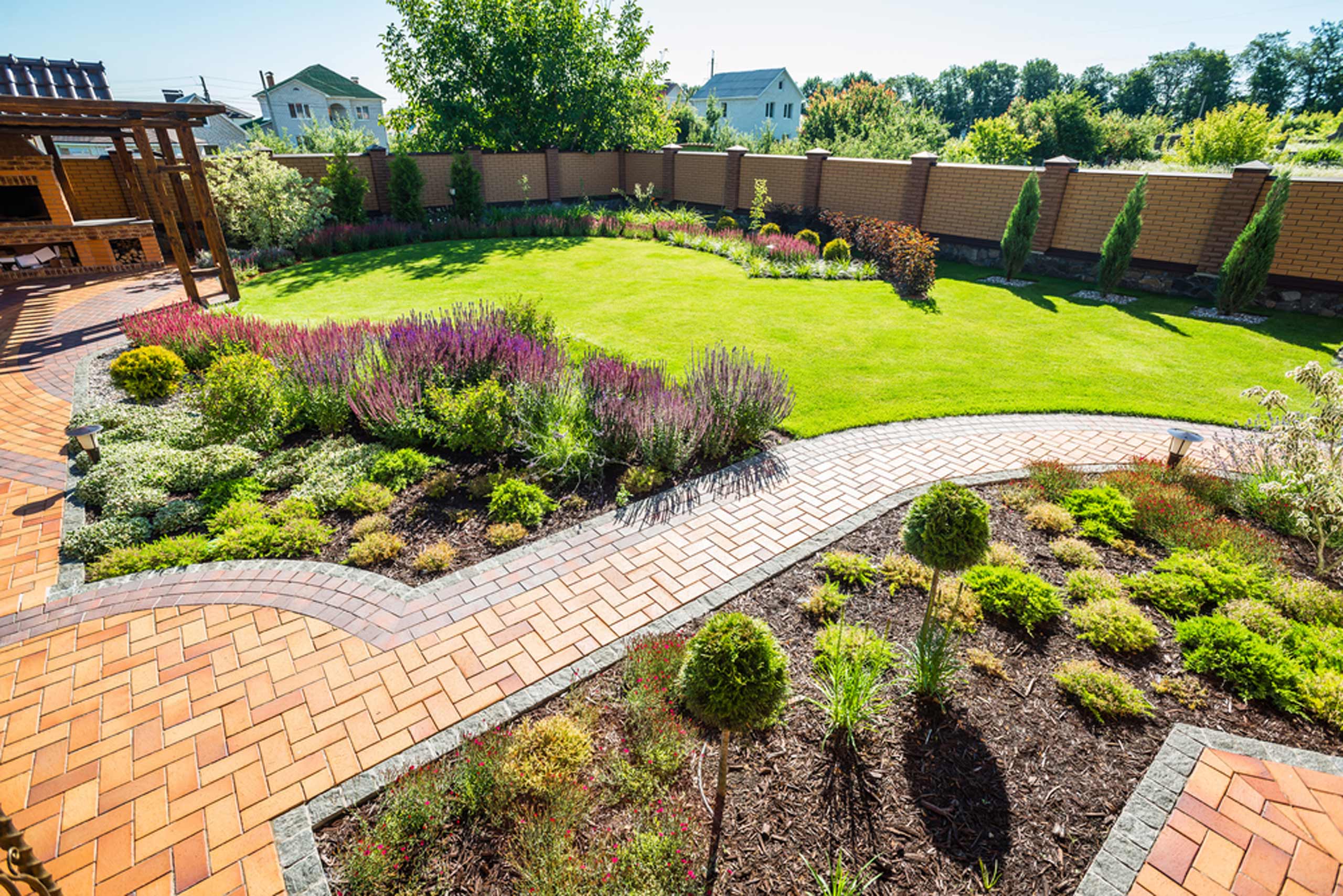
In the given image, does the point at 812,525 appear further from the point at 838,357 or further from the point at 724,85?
the point at 724,85

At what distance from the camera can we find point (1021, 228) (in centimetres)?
1352

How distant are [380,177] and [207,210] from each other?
972cm

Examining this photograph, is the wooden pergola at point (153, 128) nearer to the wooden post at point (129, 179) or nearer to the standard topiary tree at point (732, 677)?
the wooden post at point (129, 179)

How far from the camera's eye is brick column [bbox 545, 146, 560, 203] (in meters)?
23.1

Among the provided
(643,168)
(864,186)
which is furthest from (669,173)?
(864,186)

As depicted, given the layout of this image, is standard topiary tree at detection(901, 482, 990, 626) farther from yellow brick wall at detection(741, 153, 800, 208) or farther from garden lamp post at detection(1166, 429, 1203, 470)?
yellow brick wall at detection(741, 153, 800, 208)

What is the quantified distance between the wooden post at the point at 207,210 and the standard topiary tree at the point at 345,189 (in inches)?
236

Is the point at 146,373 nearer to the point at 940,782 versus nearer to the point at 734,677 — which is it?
the point at 734,677

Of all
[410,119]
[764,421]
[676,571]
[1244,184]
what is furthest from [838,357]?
[410,119]

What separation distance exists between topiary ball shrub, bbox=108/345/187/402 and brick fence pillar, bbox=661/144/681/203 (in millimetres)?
19227

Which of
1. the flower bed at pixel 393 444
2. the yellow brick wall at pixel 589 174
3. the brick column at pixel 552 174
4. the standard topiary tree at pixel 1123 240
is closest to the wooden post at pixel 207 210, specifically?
the flower bed at pixel 393 444

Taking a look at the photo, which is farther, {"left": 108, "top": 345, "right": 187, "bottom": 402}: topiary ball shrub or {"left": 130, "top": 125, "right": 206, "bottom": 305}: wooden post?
{"left": 130, "top": 125, "right": 206, "bottom": 305}: wooden post

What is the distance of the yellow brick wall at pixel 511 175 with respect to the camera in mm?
22172

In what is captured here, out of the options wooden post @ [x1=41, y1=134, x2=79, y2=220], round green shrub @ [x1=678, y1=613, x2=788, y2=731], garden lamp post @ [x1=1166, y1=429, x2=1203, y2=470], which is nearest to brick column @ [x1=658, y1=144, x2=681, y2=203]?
wooden post @ [x1=41, y1=134, x2=79, y2=220]
